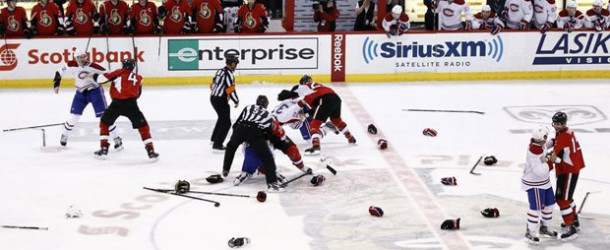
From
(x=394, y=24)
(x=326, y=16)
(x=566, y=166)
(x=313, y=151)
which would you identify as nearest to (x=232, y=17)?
(x=326, y=16)

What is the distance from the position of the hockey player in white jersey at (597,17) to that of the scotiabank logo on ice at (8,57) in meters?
8.43

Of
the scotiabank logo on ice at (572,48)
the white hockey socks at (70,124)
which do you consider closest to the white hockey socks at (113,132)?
the white hockey socks at (70,124)

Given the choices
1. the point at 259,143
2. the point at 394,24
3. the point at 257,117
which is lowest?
the point at 259,143

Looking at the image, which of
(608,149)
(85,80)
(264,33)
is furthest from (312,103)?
(264,33)

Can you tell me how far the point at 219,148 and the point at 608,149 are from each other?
430 cm

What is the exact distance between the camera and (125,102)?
12.4m

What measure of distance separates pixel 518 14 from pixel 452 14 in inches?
40.4

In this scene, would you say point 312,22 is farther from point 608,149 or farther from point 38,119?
point 608,149

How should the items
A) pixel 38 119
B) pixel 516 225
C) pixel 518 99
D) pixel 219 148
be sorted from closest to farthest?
pixel 516 225, pixel 219 148, pixel 38 119, pixel 518 99

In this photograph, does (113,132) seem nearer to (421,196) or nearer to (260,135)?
(260,135)

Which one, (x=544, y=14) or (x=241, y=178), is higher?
(x=544, y=14)

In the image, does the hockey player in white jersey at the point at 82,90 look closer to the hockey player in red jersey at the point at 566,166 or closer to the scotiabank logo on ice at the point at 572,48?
the hockey player in red jersey at the point at 566,166

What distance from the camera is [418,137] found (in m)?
13.7

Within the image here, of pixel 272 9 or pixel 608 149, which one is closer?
pixel 608 149
